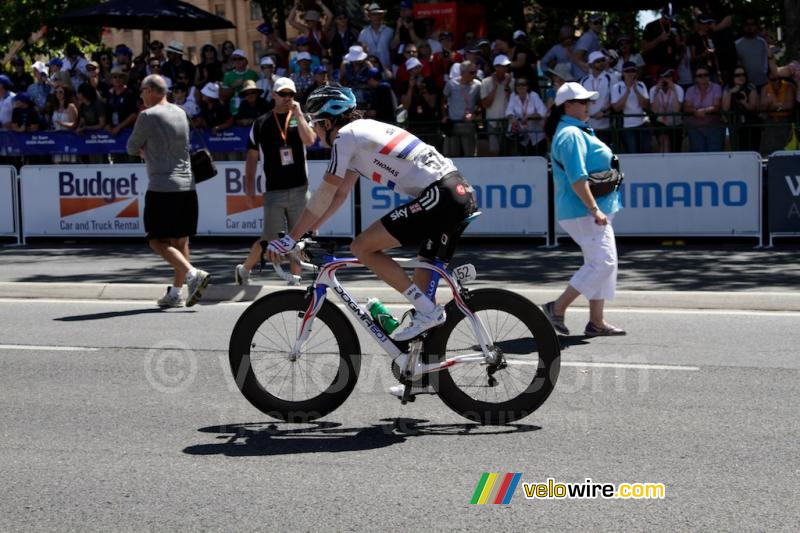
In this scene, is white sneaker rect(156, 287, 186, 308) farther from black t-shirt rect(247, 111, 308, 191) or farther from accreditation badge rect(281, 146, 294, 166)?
accreditation badge rect(281, 146, 294, 166)

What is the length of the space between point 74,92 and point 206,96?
3842mm

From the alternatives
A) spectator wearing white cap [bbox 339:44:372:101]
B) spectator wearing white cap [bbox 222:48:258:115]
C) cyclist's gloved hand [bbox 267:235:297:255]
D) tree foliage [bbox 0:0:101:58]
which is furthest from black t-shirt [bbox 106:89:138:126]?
tree foliage [bbox 0:0:101:58]

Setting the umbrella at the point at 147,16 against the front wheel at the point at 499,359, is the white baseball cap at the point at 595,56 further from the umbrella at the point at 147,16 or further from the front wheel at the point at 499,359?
the front wheel at the point at 499,359

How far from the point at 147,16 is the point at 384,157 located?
15.4 meters

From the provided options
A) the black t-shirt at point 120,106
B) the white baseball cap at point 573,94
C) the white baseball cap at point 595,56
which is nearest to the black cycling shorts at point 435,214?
the white baseball cap at point 573,94

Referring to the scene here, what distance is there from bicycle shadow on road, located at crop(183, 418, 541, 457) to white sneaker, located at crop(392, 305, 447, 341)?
1.72 feet

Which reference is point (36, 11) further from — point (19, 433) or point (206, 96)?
point (19, 433)

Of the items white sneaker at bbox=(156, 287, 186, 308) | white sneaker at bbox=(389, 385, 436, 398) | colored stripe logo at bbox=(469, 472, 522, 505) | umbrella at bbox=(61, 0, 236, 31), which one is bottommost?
colored stripe logo at bbox=(469, 472, 522, 505)

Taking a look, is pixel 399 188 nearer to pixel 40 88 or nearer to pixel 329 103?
pixel 329 103

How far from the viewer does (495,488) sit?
5516 mm

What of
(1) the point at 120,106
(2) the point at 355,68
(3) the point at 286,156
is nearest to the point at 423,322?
(3) the point at 286,156

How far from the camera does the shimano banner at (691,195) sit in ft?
49.0

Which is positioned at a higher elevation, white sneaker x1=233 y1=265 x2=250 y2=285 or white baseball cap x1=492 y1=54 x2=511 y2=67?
white baseball cap x1=492 y1=54 x2=511 y2=67

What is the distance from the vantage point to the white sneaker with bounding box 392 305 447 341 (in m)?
6.57
